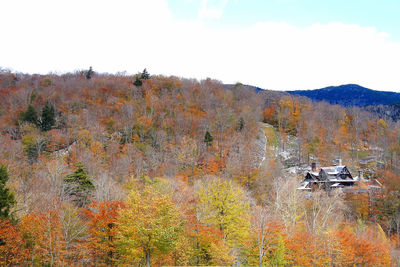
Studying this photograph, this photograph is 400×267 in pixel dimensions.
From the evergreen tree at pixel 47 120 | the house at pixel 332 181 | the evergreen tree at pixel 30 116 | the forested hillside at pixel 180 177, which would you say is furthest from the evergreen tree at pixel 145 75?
Result: the house at pixel 332 181

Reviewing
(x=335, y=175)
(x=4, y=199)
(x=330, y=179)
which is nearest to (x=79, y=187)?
(x=4, y=199)

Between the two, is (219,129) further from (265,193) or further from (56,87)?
(56,87)

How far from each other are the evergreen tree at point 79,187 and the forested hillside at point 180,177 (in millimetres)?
175

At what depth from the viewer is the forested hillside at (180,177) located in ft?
63.3

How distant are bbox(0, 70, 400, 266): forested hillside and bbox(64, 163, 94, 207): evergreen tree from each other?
18 cm

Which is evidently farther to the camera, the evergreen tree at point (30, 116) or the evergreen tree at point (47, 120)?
the evergreen tree at point (47, 120)

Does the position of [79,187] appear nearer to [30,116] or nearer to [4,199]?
[4,199]

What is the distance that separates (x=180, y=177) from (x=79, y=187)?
601 inches

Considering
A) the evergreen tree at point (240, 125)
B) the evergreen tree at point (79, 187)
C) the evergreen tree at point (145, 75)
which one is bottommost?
the evergreen tree at point (79, 187)

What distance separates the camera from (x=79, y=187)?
30.0 metres

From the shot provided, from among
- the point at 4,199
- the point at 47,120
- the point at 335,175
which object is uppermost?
the point at 47,120

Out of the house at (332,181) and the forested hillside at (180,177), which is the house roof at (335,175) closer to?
the house at (332,181)

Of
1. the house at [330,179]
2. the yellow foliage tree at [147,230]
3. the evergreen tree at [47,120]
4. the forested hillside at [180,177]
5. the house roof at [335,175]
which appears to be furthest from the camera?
the evergreen tree at [47,120]

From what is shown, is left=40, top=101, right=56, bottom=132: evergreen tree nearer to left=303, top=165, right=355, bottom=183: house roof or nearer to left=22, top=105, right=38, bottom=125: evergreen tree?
left=22, top=105, right=38, bottom=125: evergreen tree
